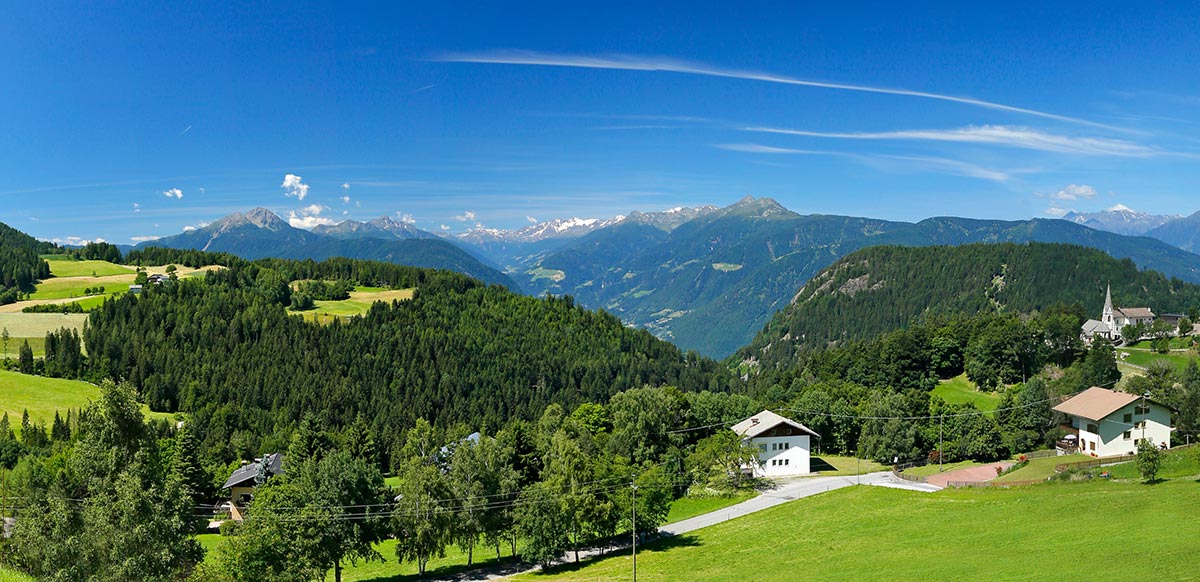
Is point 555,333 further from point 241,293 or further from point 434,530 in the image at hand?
point 434,530

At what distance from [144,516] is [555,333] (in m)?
149

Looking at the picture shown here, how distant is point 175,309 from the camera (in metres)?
170

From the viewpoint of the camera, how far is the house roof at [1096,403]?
75188 mm

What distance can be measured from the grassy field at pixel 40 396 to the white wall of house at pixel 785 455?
3808 inches

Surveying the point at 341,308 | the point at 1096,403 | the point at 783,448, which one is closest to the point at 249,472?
the point at 783,448

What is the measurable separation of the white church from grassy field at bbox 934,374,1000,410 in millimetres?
57727

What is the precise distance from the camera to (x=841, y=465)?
8956 centimetres

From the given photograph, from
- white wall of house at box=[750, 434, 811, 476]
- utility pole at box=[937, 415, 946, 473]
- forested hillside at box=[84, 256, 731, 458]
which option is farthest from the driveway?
forested hillside at box=[84, 256, 731, 458]

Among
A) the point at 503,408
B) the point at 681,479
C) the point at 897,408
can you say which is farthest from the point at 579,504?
the point at 503,408

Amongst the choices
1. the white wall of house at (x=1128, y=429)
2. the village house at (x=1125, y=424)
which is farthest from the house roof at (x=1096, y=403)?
the white wall of house at (x=1128, y=429)

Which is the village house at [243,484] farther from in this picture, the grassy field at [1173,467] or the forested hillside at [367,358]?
the grassy field at [1173,467]

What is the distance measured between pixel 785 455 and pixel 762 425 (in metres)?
4.45

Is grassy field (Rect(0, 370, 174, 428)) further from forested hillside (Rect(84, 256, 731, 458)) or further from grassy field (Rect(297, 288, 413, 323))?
grassy field (Rect(297, 288, 413, 323))

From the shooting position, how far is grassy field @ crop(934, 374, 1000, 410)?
361ft
